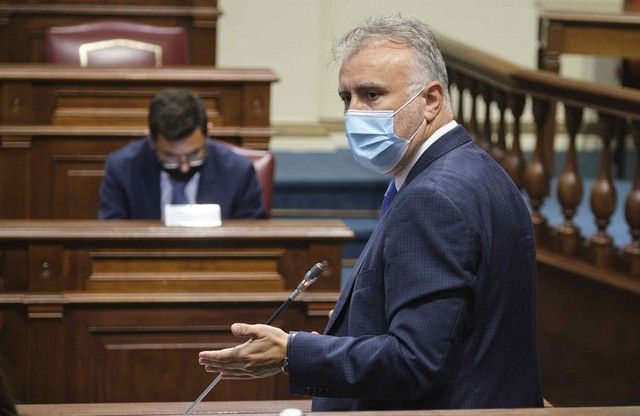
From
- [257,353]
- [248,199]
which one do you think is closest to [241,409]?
[257,353]

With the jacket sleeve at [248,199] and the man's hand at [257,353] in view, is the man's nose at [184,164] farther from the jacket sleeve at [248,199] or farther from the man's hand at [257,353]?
the man's hand at [257,353]

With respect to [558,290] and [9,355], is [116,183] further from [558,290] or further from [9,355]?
[558,290]

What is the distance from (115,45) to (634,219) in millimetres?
3017

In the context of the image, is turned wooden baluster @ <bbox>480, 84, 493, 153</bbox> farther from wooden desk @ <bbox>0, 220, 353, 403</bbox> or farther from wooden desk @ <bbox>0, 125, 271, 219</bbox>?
wooden desk @ <bbox>0, 220, 353, 403</bbox>

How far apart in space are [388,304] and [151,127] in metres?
2.89

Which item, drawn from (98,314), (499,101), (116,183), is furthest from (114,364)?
(499,101)

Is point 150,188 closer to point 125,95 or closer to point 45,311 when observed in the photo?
point 125,95

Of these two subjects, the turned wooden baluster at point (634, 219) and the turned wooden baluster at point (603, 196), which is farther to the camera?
the turned wooden baluster at point (603, 196)

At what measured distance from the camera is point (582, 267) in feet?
15.4

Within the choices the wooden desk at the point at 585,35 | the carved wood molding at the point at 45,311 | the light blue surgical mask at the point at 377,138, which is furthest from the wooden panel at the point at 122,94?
the light blue surgical mask at the point at 377,138

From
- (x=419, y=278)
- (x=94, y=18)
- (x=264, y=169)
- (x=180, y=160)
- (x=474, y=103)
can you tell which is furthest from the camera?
(x=94, y=18)

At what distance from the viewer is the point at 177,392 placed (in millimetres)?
3826

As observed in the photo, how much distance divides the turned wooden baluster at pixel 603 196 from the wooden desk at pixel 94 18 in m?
3.17

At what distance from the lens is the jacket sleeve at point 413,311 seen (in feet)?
6.51
